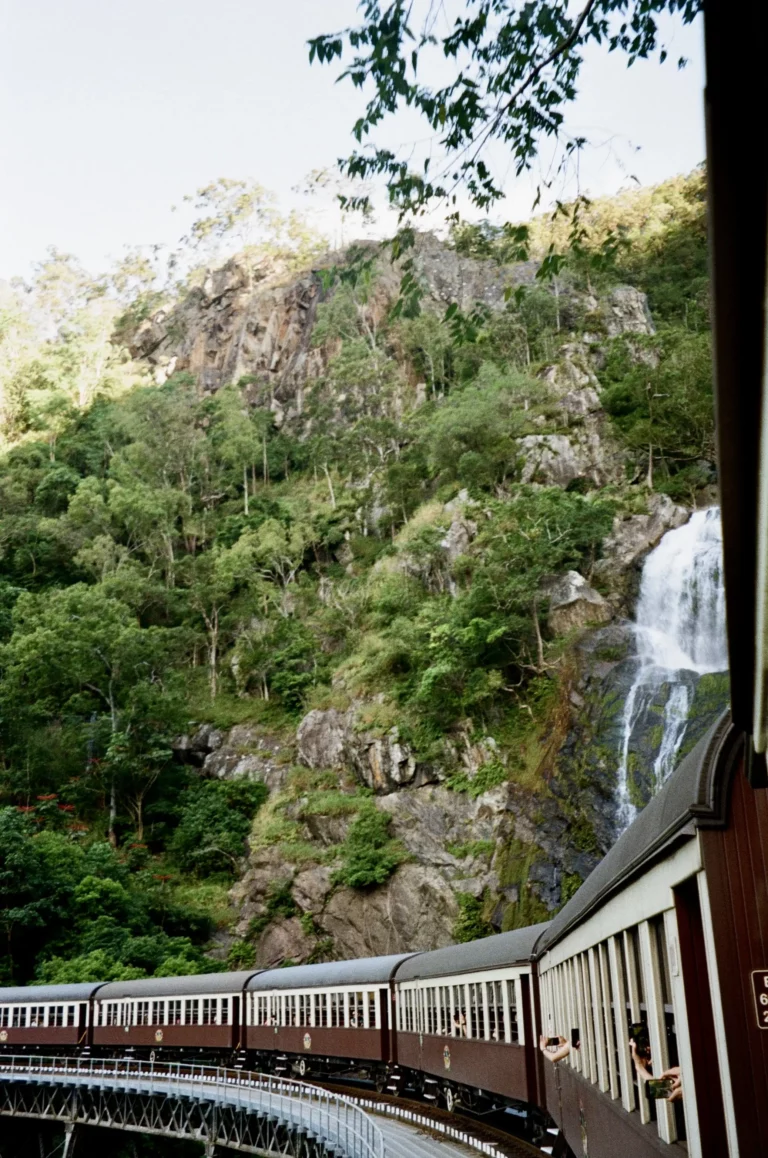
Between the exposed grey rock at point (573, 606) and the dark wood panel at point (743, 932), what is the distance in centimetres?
3070

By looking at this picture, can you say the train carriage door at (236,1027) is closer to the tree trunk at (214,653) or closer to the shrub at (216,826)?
the shrub at (216,826)

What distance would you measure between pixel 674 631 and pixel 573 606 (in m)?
3.38

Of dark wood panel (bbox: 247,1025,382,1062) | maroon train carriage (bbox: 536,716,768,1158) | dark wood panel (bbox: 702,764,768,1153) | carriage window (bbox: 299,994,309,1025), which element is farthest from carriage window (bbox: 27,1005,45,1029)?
dark wood panel (bbox: 702,764,768,1153)

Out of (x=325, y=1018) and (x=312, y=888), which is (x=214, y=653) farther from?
(x=325, y=1018)

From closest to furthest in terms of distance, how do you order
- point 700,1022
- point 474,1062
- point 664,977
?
point 700,1022 < point 664,977 < point 474,1062

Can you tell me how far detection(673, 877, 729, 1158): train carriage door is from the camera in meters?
4.27

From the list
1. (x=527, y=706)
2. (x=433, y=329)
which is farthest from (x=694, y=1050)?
(x=433, y=329)

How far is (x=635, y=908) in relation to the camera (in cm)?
573

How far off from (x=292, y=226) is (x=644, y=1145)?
273 feet

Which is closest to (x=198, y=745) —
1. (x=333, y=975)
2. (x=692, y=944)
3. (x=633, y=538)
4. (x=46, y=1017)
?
(x=46, y=1017)

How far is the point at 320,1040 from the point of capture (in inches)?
771

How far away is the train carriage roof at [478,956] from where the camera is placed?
12.3m

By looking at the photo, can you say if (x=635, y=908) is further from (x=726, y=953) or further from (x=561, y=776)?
(x=561, y=776)

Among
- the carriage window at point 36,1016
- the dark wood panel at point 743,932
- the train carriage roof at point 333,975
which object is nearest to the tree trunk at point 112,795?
the carriage window at point 36,1016
